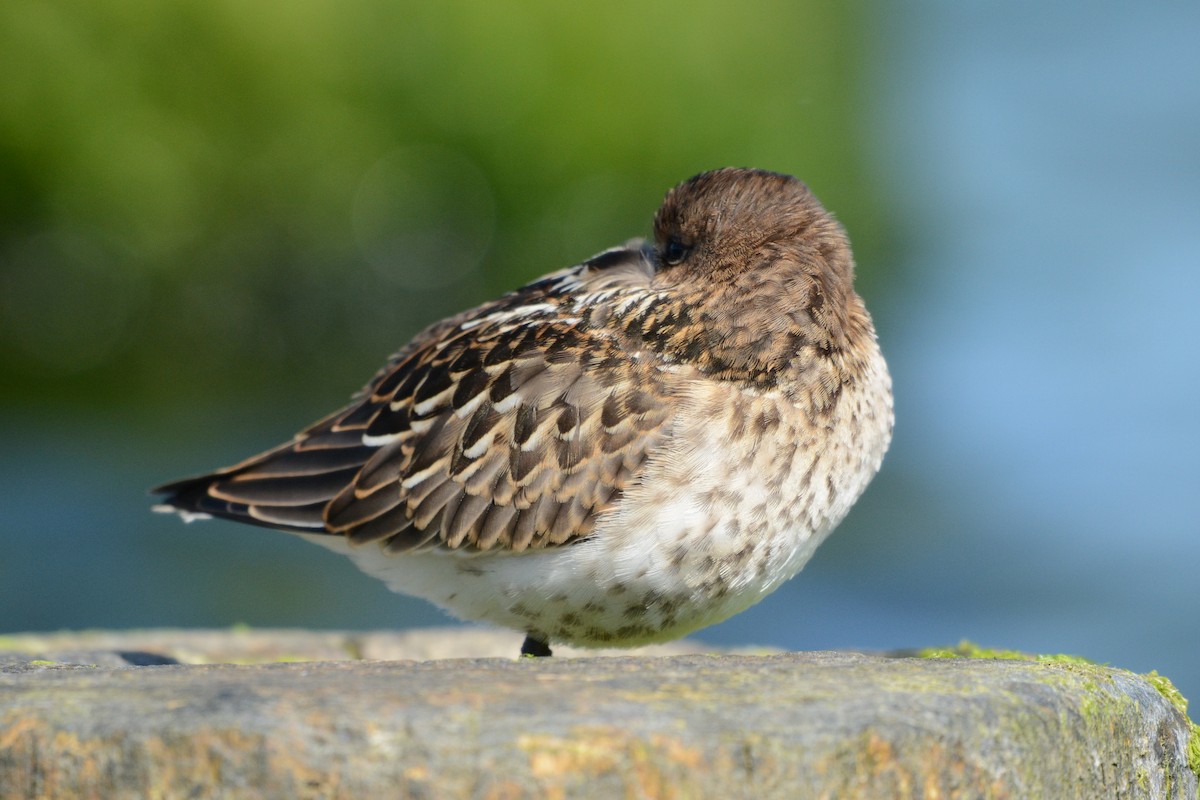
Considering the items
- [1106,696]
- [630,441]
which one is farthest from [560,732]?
[630,441]

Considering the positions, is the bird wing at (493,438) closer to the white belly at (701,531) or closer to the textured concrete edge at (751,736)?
the white belly at (701,531)

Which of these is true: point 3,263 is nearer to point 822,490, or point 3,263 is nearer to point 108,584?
point 108,584

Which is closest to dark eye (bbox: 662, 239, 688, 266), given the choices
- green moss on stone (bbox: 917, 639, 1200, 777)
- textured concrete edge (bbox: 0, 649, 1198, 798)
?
green moss on stone (bbox: 917, 639, 1200, 777)

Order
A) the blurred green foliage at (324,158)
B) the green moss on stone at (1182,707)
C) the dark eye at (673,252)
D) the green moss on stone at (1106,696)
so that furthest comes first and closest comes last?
the blurred green foliage at (324,158) → the dark eye at (673,252) → the green moss on stone at (1182,707) → the green moss on stone at (1106,696)

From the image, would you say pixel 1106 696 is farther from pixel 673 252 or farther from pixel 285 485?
pixel 285 485

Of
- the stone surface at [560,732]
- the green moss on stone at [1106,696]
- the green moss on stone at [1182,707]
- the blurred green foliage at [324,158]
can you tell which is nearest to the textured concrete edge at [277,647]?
the green moss on stone at [1106,696]

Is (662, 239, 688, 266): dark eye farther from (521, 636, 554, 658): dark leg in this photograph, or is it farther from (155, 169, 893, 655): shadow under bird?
(521, 636, 554, 658): dark leg
